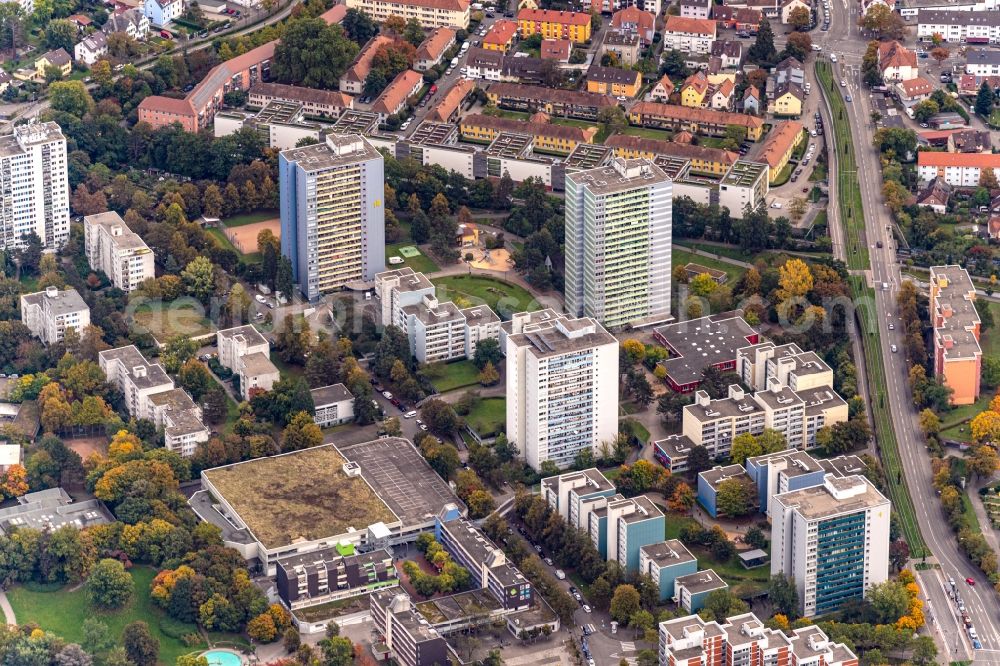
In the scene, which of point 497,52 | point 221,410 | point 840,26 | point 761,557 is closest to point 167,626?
point 221,410

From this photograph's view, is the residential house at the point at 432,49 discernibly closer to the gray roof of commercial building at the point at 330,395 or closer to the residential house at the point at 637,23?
the residential house at the point at 637,23

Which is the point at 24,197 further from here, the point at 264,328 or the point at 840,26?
the point at 840,26

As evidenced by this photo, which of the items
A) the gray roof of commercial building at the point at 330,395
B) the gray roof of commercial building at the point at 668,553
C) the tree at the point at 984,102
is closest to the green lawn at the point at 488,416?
the gray roof of commercial building at the point at 330,395

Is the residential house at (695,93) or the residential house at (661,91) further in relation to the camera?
the residential house at (661,91)

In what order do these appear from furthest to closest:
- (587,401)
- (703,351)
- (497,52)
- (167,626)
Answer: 1. (497,52)
2. (703,351)
3. (587,401)
4. (167,626)

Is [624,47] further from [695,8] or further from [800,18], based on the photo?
[800,18]
